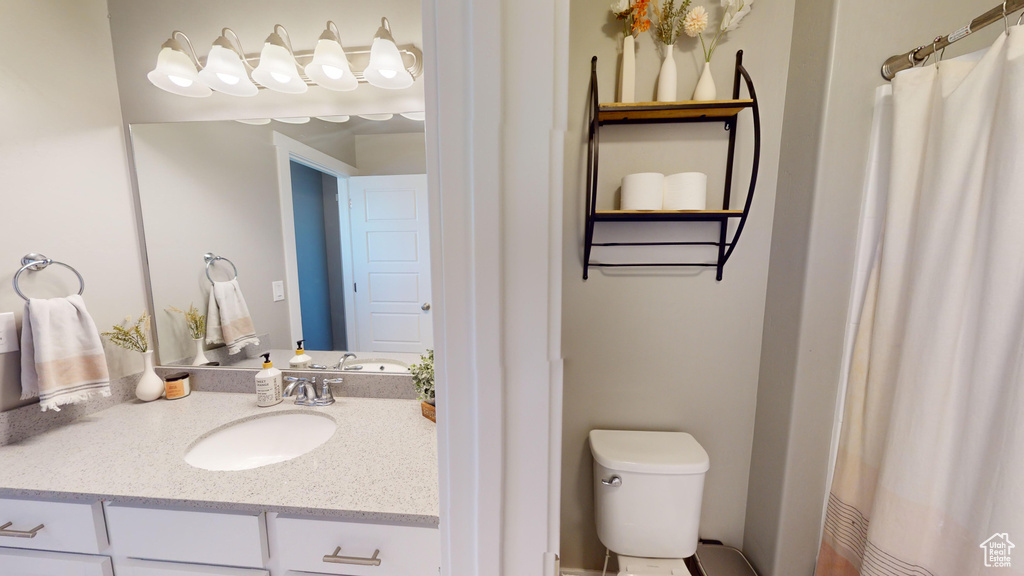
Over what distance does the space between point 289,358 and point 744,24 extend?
1.89 meters

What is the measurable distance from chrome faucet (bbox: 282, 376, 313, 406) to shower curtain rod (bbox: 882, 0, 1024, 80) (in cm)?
A: 190

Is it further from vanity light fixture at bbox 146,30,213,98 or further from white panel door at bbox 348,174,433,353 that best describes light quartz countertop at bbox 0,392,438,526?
vanity light fixture at bbox 146,30,213,98

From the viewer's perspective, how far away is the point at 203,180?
4.08ft

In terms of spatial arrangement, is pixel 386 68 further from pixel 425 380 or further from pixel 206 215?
pixel 425 380

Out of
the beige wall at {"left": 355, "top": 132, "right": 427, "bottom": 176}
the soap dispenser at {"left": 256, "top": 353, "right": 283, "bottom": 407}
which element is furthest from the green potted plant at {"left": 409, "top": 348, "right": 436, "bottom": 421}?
the beige wall at {"left": 355, "top": 132, "right": 427, "bottom": 176}

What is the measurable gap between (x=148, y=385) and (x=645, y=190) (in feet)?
5.95

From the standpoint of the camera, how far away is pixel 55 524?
783 mm

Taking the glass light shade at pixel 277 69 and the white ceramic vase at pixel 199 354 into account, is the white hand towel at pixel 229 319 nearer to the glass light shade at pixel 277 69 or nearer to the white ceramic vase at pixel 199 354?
the white ceramic vase at pixel 199 354

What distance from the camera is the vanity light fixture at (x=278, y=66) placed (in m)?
1.06

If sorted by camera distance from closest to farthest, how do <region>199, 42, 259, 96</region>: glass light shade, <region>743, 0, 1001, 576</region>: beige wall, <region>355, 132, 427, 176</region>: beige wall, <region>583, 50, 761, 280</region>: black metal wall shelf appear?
<region>743, 0, 1001, 576</region>: beige wall → <region>583, 50, 761, 280</region>: black metal wall shelf → <region>199, 42, 259, 96</region>: glass light shade → <region>355, 132, 427, 176</region>: beige wall

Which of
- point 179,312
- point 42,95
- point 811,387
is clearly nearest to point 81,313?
point 179,312

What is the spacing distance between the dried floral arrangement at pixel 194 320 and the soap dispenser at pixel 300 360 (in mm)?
379

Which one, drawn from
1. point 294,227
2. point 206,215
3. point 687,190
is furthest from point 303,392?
point 687,190

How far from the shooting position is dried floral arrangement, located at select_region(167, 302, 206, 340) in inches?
50.6
